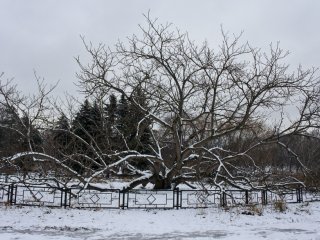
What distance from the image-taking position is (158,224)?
10.2 metres

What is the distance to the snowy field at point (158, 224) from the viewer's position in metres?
8.41

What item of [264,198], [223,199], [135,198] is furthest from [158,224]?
[264,198]

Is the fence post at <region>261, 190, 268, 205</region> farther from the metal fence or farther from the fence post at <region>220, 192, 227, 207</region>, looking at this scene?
Result: the fence post at <region>220, 192, 227, 207</region>

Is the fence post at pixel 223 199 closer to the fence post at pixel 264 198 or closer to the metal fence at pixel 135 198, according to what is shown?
the metal fence at pixel 135 198

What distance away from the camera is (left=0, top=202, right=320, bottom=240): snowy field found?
8.41 meters

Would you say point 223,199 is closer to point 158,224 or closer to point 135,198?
point 135,198

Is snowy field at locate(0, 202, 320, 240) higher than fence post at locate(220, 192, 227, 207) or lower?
lower

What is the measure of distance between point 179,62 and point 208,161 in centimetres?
466

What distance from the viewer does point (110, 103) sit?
2034 centimetres

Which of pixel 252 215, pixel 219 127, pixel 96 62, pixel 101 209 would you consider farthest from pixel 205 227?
pixel 96 62

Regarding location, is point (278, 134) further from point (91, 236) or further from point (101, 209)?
point (91, 236)

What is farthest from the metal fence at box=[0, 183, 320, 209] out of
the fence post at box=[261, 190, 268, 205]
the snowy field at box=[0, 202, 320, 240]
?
→ the snowy field at box=[0, 202, 320, 240]

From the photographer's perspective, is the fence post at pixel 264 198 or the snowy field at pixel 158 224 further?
the fence post at pixel 264 198

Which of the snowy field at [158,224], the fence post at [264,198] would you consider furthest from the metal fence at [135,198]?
the snowy field at [158,224]
